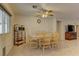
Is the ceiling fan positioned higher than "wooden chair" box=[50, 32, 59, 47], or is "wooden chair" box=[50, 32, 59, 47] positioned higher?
the ceiling fan

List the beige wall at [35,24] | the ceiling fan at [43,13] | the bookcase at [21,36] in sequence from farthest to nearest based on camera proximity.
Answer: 1. the bookcase at [21,36]
2. the beige wall at [35,24]
3. the ceiling fan at [43,13]

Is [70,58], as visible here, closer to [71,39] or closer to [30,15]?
[30,15]

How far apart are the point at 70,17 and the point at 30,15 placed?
124 centimetres

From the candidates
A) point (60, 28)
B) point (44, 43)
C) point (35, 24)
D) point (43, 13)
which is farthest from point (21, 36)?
point (60, 28)

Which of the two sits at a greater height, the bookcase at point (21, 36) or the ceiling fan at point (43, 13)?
the ceiling fan at point (43, 13)

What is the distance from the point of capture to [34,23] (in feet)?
13.8

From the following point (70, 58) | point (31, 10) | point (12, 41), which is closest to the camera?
point (70, 58)

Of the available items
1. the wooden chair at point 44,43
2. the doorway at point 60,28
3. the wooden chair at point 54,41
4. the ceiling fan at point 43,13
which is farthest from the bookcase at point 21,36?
the doorway at point 60,28

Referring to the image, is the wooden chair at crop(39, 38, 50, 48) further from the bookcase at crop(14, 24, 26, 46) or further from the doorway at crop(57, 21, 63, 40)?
the bookcase at crop(14, 24, 26, 46)

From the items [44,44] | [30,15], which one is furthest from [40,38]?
[30,15]

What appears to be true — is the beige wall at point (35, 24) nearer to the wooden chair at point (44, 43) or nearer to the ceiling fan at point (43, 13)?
the ceiling fan at point (43, 13)

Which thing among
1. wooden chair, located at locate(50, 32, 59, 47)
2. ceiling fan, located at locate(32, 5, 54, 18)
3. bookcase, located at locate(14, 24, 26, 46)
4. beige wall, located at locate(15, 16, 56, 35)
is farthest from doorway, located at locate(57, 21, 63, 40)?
bookcase, located at locate(14, 24, 26, 46)

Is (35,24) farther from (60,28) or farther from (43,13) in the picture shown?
(60,28)

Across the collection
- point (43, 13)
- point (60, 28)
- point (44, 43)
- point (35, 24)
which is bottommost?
point (44, 43)
